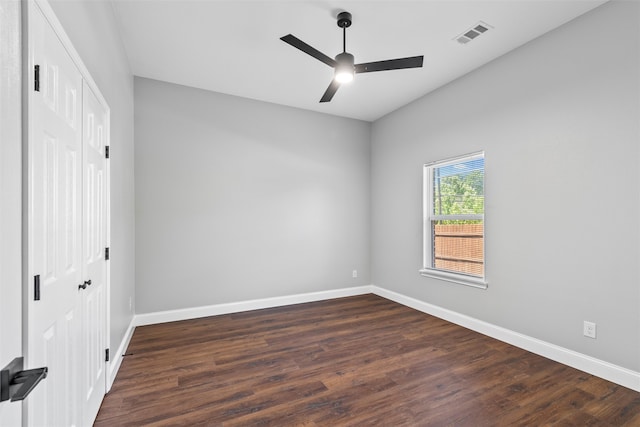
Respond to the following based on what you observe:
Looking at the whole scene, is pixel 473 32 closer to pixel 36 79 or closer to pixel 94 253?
pixel 36 79

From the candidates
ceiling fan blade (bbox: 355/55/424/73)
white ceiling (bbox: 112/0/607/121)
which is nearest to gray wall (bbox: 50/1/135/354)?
white ceiling (bbox: 112/0/607/121)

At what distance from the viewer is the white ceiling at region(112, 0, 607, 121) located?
8.11 ft

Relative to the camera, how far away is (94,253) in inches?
74.2

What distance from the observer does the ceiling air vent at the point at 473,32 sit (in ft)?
8.80

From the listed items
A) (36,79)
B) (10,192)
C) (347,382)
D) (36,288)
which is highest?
(36,79)

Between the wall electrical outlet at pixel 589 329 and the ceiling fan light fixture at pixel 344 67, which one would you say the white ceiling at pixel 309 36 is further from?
the wall electrical outlet at pixel 589 329

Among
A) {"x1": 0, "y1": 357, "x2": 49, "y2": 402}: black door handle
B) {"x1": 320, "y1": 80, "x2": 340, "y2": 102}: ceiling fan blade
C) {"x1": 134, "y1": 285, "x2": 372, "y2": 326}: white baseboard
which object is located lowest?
{"x1": 134, "y1": 285, "x2": 372, "y2": 326}: white baseboard

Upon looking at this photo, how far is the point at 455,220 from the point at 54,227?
151 inches

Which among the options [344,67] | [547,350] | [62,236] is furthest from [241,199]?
[547,350]

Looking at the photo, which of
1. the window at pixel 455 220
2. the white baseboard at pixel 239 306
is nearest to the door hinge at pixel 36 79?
the white baseboard at pixel 239 306

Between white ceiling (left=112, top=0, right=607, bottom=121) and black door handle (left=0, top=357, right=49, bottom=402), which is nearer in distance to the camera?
black door handle (left=0, top=357, right=49, bottom=402)

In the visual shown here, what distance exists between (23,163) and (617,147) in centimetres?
360

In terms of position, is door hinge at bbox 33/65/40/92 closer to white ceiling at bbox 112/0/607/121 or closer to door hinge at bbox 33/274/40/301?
door hinge at bbox 33/274/40/301

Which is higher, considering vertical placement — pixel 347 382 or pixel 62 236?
pixel 62 236
